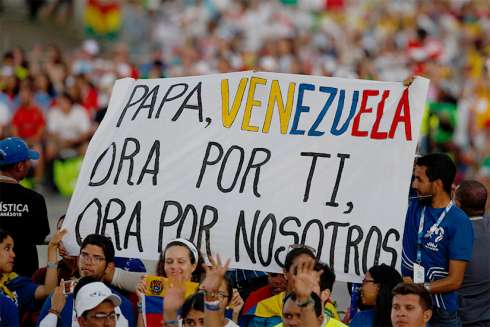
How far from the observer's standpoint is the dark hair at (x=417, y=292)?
25.8 feet

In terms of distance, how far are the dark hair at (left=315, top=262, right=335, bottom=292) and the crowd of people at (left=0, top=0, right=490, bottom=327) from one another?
0.01 metres

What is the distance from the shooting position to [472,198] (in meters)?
9.18

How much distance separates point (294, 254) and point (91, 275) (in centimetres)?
126

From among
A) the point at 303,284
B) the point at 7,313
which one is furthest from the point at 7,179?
the point at 303,284

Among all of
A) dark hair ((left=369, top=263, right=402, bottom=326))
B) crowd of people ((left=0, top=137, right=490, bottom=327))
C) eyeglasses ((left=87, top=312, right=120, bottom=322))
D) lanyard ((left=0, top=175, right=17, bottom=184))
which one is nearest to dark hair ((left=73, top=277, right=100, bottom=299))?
crowd of people ((left=0, top=137, right=490, bottom=327))

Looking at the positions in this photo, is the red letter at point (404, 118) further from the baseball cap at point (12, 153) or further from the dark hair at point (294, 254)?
the baseball cap at point (12, 153)

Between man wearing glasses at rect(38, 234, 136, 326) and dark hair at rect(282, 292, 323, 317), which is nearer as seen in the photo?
dark hair at rect(282, 292, 323, 317)

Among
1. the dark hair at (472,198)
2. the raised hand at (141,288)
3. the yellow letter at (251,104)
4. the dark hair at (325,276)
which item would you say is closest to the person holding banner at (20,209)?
the raised hand at (141,288)

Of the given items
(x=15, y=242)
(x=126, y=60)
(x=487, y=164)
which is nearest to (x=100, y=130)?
(x=15, y=242)

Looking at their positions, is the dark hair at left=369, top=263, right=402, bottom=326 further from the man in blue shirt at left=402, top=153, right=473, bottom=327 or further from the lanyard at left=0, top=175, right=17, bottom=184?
the lanyard at left=0, top=175, right=17, bottom=184

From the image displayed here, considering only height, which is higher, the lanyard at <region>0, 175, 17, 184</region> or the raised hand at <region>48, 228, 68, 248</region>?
the lanyard at <region>0, 175, 17, 184</region>

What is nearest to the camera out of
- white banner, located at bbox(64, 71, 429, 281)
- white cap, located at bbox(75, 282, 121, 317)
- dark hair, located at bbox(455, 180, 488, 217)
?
white cap, located at bbox(75, 282, 121, 317)

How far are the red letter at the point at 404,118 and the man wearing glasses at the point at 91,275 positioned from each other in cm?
194

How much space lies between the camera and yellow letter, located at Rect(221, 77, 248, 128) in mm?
9266
